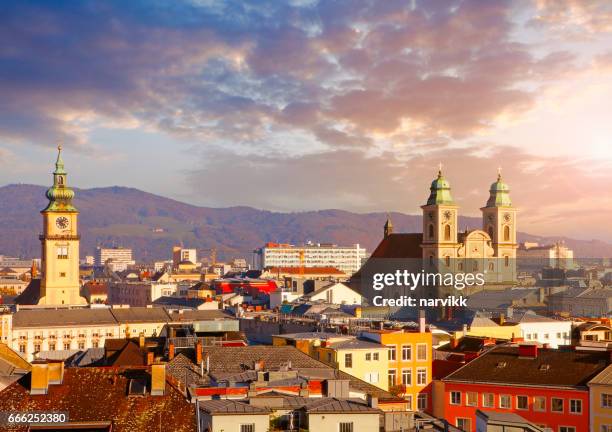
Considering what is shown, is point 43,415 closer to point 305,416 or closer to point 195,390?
point 305,416

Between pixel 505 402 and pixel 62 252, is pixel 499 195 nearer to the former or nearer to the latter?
pixel 62 252

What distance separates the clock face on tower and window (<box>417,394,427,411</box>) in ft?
315

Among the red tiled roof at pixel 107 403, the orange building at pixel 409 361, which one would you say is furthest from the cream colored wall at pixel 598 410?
the red tiled roof at pixel 107 403

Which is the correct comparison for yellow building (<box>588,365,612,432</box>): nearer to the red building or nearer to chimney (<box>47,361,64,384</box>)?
the red building

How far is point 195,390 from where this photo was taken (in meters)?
47.2

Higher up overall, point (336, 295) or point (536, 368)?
point (336, 295)

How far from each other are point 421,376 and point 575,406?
505 inches

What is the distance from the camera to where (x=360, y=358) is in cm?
6725

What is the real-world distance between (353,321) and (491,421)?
59.1 m

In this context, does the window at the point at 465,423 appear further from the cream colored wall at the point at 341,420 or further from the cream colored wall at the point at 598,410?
the cream colored wall at the point at 341,420

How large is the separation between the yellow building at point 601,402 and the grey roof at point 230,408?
2443 centimetres

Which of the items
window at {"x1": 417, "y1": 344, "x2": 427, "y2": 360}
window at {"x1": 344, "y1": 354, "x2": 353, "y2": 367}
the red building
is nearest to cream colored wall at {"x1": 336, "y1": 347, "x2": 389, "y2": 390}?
window at {"x1": 344, "y1": 354, "x2": 353, "y2": 367}

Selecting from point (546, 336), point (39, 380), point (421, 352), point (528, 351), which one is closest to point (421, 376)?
point (421, 352)

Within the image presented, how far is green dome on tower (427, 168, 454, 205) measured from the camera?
7352 inches
